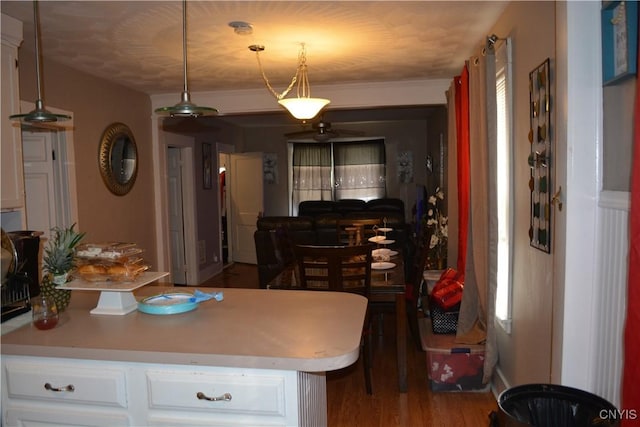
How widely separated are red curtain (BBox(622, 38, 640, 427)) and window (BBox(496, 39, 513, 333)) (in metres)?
1.47

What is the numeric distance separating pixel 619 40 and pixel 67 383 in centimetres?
206

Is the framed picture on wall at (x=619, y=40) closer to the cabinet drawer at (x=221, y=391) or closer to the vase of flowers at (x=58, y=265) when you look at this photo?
the cabinet drawer at (x=221, y=391)

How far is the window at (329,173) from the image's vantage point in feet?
30.9

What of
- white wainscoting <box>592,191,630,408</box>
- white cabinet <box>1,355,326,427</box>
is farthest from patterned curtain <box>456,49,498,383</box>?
white cabinet <box>1,355,326,427</box>

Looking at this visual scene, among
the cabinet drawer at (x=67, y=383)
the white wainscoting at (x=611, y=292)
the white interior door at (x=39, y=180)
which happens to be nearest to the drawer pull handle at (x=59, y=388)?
the cabinet drawer at (x=67, y=383)

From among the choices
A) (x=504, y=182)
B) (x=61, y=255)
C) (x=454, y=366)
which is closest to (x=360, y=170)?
(x=504, y=182)

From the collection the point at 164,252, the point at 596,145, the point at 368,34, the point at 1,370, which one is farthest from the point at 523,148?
the point at 164,252

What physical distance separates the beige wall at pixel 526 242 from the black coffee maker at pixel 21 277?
2.17 m

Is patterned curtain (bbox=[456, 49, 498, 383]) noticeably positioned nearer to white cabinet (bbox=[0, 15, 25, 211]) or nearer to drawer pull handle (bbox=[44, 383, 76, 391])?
drawer pull handle (bbox=[44, 383, 76, 391])

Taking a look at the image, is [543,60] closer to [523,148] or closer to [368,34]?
[523,148]

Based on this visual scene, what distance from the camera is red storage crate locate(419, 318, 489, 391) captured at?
3037 millimetres

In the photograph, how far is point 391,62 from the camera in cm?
382

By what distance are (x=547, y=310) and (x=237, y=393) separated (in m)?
1.42

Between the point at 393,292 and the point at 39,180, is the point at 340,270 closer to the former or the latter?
the point at 393,292
